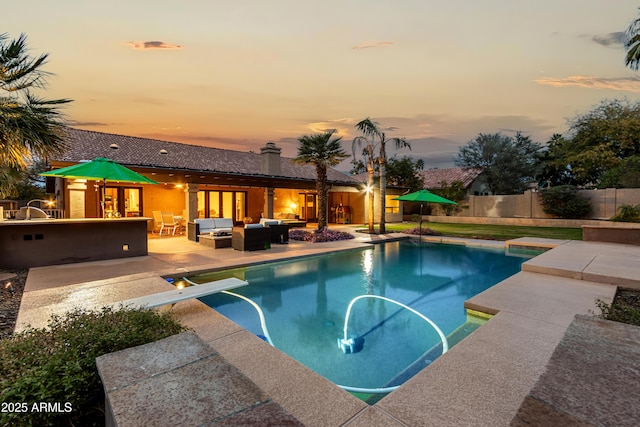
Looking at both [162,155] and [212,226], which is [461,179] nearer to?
[212,226]

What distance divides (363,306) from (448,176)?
3236 cm

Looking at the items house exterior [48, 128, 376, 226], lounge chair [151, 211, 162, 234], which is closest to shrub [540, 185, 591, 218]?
house exterior [48, 128, 376, 226]

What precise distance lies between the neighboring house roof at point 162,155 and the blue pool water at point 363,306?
28.7ft

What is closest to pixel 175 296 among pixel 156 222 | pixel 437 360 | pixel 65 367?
pixel 65 367

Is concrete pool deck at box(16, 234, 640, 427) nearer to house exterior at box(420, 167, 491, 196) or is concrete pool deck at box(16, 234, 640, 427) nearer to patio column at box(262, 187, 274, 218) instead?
patio column at box(262, 187, 274, 218)

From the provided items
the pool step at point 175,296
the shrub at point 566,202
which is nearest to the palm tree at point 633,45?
the shrub at point 566,202

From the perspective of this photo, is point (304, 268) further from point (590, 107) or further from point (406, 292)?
point (590, 107)

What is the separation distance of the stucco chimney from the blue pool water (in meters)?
9.87

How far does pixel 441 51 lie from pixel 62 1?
12741mm

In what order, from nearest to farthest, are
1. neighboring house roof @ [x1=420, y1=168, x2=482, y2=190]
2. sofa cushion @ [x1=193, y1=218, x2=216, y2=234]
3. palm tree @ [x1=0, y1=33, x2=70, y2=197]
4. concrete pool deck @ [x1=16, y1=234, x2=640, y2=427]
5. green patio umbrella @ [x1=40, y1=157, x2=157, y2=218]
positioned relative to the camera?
concrete pool deck @ [x1=16, y1=234, x2=640, y2=427] < palm tree @ [x1=0, y1=33, x2=70, y2=197] < green patio umbrella @ [x1=40, y1=157, x2=157, y2=218] < sofa cushion @ [x1=193, y1=218, x2=216, y2=234] < neighboring house roof @ [x1=420, y1=168, x2=482, y2=190]

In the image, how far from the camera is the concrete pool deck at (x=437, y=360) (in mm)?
2479

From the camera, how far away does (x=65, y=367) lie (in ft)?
7.13

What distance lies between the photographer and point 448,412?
2484mm

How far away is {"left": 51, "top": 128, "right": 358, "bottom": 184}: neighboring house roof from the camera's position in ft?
47.8
